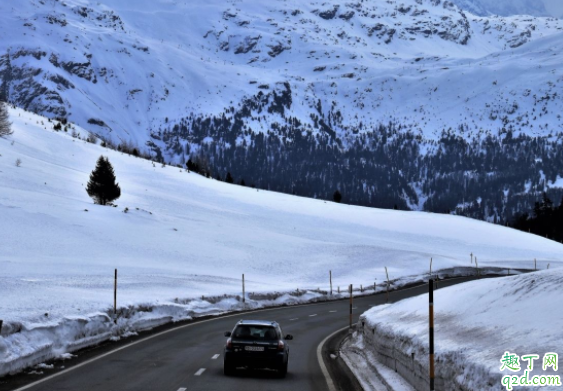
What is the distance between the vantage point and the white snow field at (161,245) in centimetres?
2888

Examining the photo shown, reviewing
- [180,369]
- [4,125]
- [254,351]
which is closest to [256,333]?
[254,351]

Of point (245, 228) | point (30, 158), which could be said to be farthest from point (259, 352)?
point (30, 158)

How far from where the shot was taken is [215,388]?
54.0ft

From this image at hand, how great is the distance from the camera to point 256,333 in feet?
63.9

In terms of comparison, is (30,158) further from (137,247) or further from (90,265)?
(90,265)

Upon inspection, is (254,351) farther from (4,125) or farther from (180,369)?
(4,125)

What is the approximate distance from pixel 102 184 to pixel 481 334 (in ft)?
201

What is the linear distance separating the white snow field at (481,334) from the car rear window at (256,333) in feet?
9.61

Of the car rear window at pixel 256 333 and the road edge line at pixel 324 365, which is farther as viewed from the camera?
the car rear window at pixel 256 333

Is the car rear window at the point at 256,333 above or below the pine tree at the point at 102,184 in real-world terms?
below

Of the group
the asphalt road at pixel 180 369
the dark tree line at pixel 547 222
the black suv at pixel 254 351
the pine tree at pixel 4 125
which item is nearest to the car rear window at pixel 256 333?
the black suv at pixel 254 351

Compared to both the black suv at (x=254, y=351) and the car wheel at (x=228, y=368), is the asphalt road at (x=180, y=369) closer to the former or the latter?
the car wheel at (x=228, y=368)

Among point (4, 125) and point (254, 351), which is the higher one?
point (4, 125)

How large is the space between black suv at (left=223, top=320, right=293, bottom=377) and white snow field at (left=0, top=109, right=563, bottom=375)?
4793 mm
